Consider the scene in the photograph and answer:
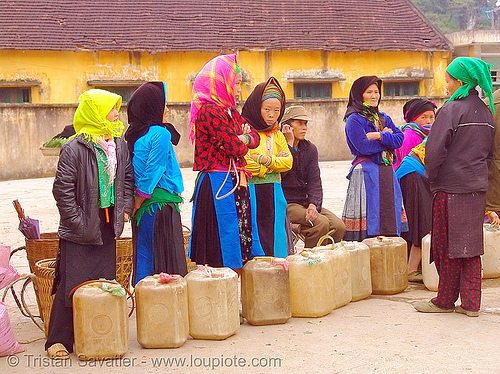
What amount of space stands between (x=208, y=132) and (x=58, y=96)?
19493mm

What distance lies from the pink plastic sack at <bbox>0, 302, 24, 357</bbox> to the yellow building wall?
19.8 metres

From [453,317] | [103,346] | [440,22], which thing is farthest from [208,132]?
[440,22]

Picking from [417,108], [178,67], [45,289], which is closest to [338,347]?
[45,289]

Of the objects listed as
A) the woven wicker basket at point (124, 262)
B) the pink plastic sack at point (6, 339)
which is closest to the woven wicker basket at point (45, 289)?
the pink plastic sack at point (6, 339)

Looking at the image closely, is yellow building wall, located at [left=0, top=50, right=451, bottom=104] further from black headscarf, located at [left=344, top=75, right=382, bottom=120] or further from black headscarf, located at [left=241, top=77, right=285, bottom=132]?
black headscarf, located at [left=241, top=77, right=285, bottom=132]

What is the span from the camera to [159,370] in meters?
4.51

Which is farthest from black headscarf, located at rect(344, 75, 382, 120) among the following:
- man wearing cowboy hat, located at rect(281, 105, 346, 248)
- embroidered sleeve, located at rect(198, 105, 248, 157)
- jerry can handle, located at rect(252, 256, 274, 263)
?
jerry can handle, located at rect(252, 256, 274, 263)

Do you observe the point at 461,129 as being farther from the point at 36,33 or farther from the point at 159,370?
the point at 36,33

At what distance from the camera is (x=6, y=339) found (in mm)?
4785

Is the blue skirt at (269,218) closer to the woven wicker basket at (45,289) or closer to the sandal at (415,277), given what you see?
the sandal at (415,277)

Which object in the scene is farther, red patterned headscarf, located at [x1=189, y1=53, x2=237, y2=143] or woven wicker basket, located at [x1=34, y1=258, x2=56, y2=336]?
red patterned headscarf, located at [x1=189, y1=53, x2=237, y2=143]

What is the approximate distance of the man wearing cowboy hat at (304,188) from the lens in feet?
22.5

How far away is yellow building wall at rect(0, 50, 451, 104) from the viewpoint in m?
23.8

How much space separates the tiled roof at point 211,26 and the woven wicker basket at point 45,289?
63.5 feet
